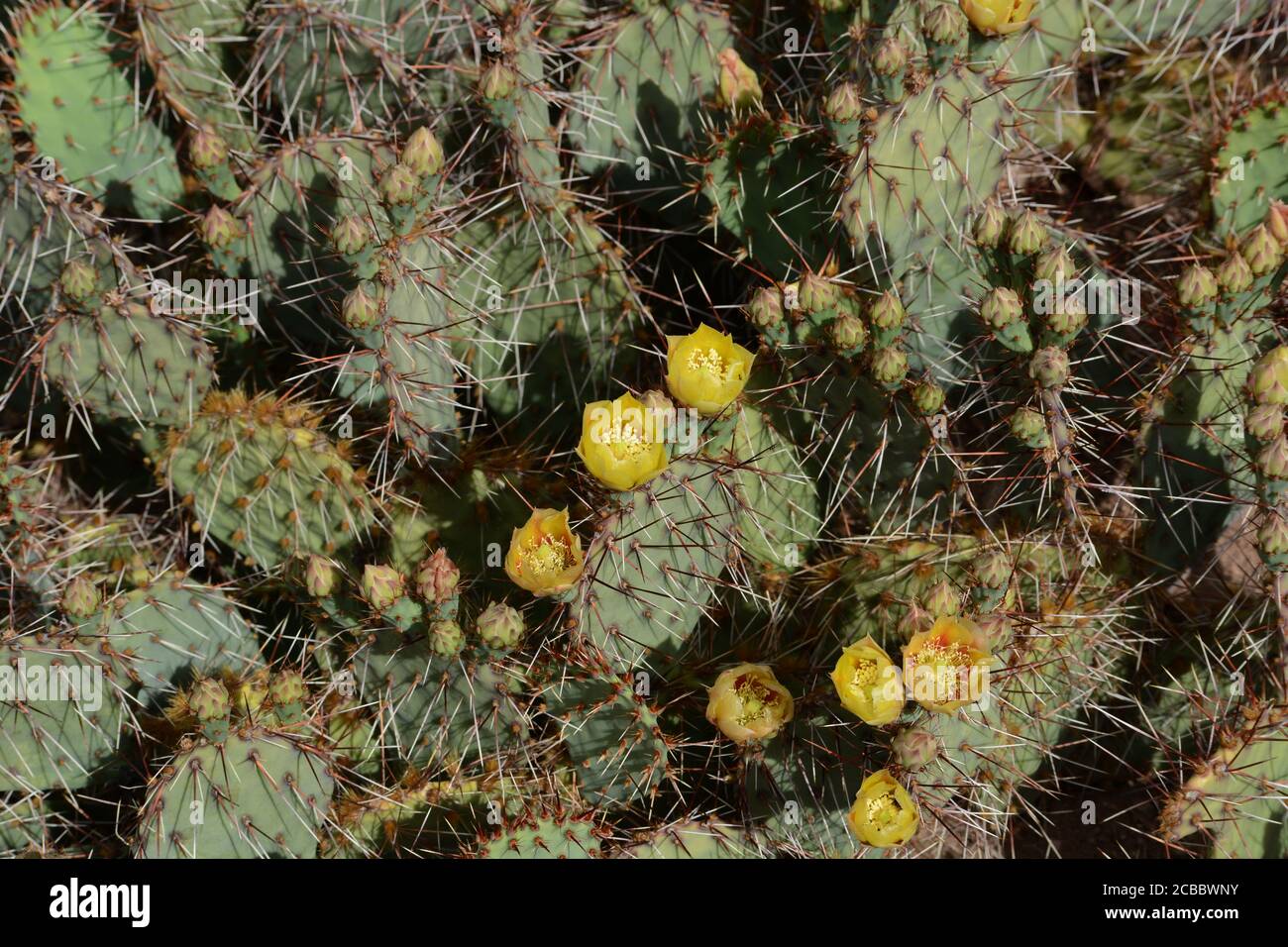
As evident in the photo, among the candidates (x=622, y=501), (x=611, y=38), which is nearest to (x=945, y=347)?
(x=622, y=501)

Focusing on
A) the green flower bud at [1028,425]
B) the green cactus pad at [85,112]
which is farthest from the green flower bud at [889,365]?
the green cactus pad at [85,112]

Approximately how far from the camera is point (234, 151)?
3.50 m

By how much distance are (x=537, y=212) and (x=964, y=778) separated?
175 cm

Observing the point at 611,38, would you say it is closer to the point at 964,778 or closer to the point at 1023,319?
the point at 1023,319

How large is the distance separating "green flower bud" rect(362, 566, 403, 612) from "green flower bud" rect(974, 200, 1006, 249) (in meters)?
1.49

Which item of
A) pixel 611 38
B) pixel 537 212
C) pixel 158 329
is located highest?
pixel 611 38

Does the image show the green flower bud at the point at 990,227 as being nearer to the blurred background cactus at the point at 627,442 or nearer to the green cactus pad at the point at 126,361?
the blurred background cactus at the point at 627,442

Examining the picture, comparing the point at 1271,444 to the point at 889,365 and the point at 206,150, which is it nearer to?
the point at 889,365

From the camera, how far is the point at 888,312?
2812 millimetres

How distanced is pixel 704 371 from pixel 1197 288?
1.12 meters

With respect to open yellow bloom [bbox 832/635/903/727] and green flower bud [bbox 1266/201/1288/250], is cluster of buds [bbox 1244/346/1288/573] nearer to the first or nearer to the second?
green flower bud [bbox 1266/201/1288/250]

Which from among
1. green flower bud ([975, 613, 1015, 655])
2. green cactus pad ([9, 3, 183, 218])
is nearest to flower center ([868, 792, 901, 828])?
green flower bud ([975, 613, 1015, 655])

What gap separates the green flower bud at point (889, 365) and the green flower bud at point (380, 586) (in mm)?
1153

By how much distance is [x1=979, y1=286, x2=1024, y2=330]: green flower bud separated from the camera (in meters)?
2.75
